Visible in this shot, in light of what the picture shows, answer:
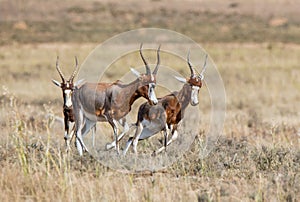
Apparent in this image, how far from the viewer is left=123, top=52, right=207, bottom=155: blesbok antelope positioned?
8844 millimetres

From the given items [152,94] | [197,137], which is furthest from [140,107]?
[197,137]

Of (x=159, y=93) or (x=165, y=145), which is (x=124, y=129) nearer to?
(x=165, y=145)

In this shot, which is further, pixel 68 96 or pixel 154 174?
pixel 68 96

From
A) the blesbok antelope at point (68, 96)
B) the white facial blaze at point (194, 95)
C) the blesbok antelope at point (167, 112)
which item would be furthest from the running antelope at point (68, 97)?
the white facial blaze at point (194, 95)

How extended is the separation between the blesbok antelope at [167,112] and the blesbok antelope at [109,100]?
201 mm

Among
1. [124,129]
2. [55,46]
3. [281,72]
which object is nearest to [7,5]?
[55,46]

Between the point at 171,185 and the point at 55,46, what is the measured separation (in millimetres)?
35092

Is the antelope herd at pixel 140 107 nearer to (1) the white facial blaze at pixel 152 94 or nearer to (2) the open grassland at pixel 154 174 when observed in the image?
(1) the white facial blaze at pixel 152 94

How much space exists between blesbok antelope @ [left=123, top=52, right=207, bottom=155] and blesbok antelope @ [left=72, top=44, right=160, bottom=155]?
0.66ft

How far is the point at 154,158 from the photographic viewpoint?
8836 mm

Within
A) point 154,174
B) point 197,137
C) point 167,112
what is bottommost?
point 154,174

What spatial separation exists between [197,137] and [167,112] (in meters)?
1.60

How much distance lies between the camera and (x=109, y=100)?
886 centimetres

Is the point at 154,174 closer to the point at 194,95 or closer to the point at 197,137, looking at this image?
the point at 194,95
